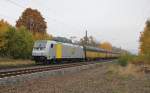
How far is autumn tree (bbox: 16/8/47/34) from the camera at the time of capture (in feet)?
251

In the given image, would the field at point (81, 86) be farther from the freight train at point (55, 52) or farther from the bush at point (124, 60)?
the bush at point (124, 60)

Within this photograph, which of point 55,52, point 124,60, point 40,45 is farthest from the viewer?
point 124,60

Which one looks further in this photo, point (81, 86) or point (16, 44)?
point (16, 44)

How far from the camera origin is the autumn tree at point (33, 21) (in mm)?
76375

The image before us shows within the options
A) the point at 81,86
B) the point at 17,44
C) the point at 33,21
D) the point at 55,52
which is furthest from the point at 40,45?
the point at 33,21

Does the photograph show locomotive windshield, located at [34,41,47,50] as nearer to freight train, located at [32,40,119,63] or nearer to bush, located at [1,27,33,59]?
freight train, located at [32,40,119,63]

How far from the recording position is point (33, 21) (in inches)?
3061

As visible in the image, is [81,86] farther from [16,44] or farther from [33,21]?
[33,21]

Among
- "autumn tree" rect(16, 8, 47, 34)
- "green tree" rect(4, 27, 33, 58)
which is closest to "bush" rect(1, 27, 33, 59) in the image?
"green tree" rect(4, 27, 33, 58)

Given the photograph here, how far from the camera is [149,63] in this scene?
152 ft

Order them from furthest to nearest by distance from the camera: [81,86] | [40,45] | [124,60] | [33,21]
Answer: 1. [33,21]
2. [124,60]
3. [40,45]
4. [81,86]

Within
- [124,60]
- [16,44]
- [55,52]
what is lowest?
[124,60]

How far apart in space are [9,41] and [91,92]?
35893 millimetres

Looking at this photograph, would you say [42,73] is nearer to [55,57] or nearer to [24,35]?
[55,57]
